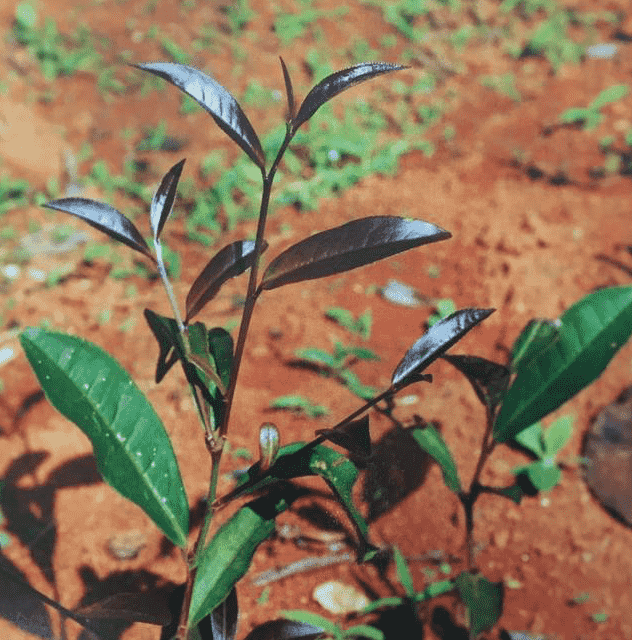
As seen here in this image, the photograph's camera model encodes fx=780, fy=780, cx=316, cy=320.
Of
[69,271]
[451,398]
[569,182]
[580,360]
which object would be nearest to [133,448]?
[580,360]

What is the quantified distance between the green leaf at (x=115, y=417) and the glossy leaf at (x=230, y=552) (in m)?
0.07

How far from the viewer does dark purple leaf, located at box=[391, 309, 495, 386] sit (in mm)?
1164

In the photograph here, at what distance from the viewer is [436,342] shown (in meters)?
1.17

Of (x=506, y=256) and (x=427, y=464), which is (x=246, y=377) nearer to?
(x=427, y=464)

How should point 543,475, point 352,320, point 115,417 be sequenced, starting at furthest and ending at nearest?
1. point 352,320
2. point 543,475
3. point 115,417

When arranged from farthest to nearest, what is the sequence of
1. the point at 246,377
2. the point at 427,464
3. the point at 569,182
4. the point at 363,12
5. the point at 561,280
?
the point at 363,12 < the point at 569,182 < the point at 561,280 < the point at 246,377 < the point at 427,464

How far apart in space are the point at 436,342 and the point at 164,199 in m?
0.48

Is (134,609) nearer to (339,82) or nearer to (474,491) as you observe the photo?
(474,491)

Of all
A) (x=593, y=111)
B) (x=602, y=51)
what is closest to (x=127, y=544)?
(x=593, y=111)

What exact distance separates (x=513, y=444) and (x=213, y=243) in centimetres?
140

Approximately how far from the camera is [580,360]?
1521 millimetres

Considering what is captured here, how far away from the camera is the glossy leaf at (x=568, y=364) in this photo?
1521mm

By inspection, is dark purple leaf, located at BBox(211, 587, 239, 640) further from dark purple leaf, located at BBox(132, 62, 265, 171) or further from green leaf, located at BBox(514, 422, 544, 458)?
green leaf, located at BBox(514, 422, 544, 458)

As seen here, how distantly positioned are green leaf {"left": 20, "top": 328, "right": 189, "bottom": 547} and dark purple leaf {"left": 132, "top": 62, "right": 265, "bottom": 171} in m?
0.46
